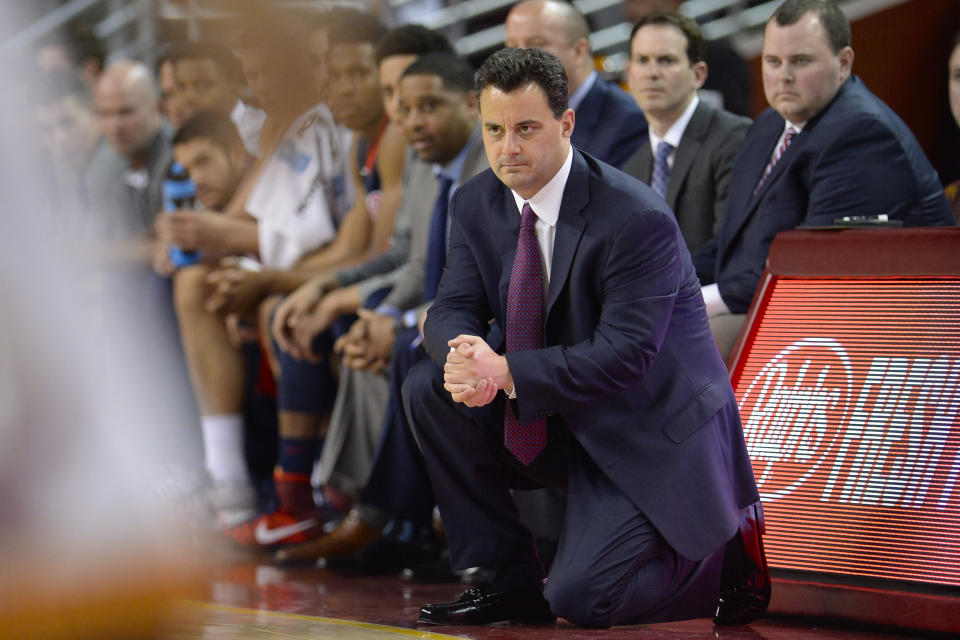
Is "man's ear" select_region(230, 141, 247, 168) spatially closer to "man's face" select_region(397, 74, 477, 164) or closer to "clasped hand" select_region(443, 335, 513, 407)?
"clasped hand" select_region(443, 335, 513, 407)

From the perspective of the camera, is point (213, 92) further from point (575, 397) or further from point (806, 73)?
Result: point (806, 73)

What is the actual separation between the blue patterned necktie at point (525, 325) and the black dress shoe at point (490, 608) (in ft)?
0.98

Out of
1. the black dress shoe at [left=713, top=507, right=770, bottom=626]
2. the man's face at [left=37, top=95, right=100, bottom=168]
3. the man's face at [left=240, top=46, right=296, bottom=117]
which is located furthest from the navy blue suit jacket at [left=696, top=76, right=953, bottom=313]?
the man's face at [left=240, top=46, right=296, bottom=117]

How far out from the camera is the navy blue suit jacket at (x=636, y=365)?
243cm

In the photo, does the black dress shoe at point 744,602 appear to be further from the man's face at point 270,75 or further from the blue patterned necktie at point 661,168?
the man's face at point 270,75

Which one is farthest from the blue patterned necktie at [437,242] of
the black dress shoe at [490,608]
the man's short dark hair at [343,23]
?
the man's short dark hair at [343,23]

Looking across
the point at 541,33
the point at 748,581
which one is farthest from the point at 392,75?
the point at 748,581

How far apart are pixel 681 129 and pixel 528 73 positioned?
1.30 meters

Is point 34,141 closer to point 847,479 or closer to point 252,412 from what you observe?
point 847,479

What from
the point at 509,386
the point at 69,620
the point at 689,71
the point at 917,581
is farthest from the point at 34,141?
the point at 689,71

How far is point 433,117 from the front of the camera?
3.95 m

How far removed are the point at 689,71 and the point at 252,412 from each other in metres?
2.17

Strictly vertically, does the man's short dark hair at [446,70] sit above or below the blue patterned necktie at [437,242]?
above

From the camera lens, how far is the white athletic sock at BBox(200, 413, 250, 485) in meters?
4.59
